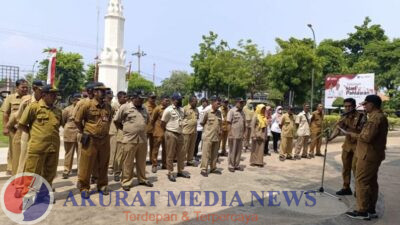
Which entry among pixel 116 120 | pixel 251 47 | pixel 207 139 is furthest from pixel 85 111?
pixel 251 47

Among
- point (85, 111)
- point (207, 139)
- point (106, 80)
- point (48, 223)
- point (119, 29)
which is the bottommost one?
point (48, 223)

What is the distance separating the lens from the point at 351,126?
6.59m

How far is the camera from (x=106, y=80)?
25.0 m

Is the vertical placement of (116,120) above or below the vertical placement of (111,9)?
below

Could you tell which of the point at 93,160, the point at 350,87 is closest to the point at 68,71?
the point at 350,87

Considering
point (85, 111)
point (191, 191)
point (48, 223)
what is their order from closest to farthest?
point (48, 223)
point (85, 111)
point (191, 191)

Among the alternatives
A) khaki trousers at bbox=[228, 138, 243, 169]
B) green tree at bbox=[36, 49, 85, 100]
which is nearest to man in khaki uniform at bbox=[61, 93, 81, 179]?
khaki trousers at bbox=[228, 138, 243, 169]

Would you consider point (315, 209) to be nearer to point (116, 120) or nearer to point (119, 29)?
point (116, 120)

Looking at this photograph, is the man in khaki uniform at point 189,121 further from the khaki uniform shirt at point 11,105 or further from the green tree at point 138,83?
the green tree at point 138,83

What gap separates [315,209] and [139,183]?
318cm

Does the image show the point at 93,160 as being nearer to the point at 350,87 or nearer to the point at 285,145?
the point at 285,145

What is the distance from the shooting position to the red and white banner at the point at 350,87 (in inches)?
558

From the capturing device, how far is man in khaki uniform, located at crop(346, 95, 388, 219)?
498 centimetres

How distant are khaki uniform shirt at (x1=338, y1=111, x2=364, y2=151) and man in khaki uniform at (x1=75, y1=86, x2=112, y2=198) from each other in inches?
173
